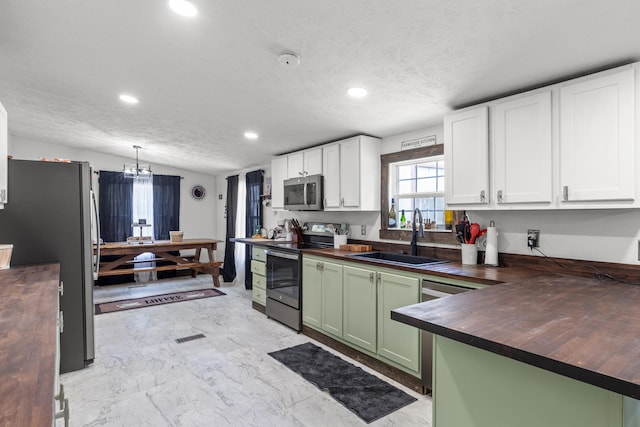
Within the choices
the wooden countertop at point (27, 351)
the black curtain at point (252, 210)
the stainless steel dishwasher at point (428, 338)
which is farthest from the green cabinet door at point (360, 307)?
the black curtain at point (252, 210)

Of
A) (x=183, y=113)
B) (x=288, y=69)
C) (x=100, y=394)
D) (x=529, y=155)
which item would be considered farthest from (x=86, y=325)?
(x=529, y=155)

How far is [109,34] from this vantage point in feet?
7.05

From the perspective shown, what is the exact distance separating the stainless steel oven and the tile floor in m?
0.13

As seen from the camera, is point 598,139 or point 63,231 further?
point 63,231

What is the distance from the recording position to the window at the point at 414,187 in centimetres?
314

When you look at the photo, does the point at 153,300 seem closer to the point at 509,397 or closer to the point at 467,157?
the point at 467,157

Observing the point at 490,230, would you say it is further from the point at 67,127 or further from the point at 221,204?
the point at 221,204

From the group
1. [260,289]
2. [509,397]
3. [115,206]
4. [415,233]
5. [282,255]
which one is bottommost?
[260,289]

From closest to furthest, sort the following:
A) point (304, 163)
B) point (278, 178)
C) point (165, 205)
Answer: point (304, 163) → point (278, 178) → point (165, 205)

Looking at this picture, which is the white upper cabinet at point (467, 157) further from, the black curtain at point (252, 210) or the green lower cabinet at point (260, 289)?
the black curtain at point (252, 210)

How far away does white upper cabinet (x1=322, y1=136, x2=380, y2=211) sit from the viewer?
351 cm

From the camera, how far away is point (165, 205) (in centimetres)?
694

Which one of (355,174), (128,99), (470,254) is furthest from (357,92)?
(128,99)

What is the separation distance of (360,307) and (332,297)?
15.1 inches
